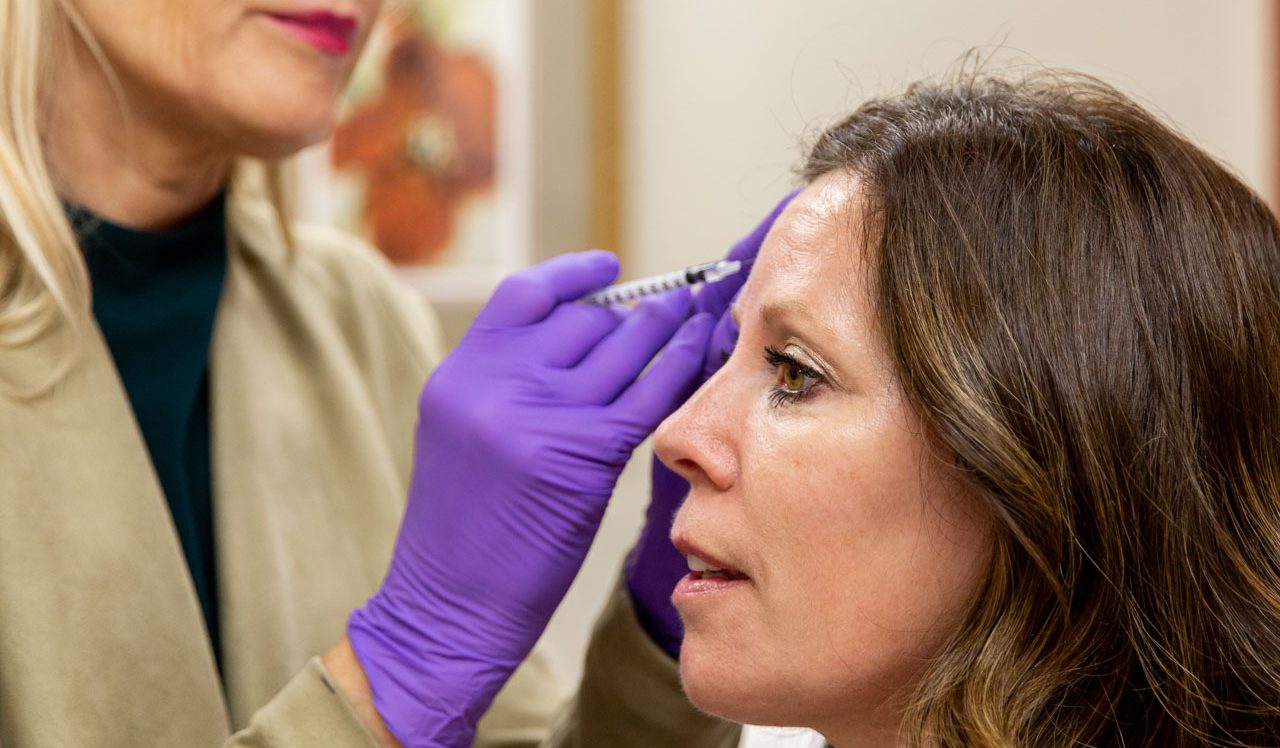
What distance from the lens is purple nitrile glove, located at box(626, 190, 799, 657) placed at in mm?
1210

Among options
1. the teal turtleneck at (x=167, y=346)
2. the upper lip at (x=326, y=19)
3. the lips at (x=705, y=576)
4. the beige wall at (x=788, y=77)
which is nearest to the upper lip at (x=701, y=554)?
the lips at (x=705, y=576)

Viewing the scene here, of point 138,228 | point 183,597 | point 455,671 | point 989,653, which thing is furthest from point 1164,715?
point 138,228

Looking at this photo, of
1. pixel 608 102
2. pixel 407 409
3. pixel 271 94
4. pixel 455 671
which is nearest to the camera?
pixel 455 671

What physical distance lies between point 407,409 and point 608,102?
785mm

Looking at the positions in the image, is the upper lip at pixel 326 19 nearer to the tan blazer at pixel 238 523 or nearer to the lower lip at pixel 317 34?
the lower lip at pixel 317 34

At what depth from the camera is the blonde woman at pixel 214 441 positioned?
1.14 metres

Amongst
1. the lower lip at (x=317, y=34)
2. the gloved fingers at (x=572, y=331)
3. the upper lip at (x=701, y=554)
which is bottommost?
the upper lip at (x=701, y=554)

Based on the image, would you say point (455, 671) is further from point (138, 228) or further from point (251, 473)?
point (138, 228)

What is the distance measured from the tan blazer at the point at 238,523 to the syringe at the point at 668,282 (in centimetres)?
38

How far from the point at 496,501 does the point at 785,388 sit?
12.1 inches

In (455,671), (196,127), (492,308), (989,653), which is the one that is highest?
(196,127)

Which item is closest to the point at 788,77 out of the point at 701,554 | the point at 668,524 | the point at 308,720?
the point at 668,524

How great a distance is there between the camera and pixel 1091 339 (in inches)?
35.6

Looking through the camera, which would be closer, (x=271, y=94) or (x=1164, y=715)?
(x=1164, y=715)
